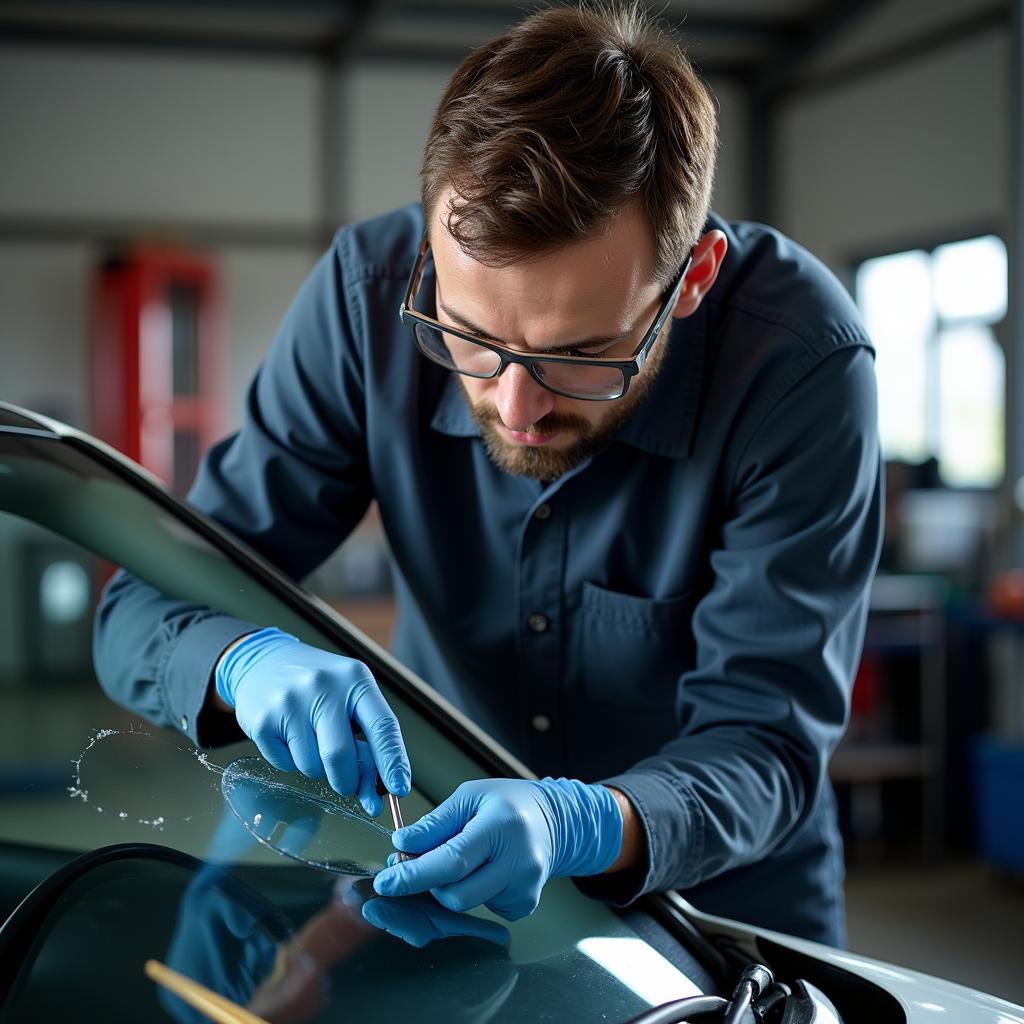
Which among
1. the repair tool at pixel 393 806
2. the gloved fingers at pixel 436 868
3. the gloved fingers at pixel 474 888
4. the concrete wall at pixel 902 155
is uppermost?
the concrete wall at pixel 902 155

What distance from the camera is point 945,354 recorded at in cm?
625

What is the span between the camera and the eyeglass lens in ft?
3.65

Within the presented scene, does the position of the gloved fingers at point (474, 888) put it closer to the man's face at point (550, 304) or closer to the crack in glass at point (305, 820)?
the crack in glass at point (305, 820)

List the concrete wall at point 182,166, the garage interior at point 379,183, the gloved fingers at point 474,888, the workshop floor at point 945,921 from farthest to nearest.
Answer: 1. the concrete wall at point 182,166
2. the garage interior at point 379,183
3. the workshop floor at point 945,921
4. the gloved fingers at point 474,888

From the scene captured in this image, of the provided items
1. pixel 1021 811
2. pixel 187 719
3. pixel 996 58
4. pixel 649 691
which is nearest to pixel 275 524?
pixel 187 719

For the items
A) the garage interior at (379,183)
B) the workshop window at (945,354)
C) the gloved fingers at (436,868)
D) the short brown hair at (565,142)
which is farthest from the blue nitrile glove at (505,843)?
the workshop window at (945,354)

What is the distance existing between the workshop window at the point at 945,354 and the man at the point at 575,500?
4.61m

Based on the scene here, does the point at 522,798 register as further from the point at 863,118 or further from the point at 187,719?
the point at 863,118

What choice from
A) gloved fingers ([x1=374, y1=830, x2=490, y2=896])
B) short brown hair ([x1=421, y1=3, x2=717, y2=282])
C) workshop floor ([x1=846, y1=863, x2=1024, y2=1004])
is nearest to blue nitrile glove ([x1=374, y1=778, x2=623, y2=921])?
gloved fingers ([x1=374, y1=830, x2=490, y2=896])

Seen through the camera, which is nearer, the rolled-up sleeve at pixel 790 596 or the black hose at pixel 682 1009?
the black hose at pixel 682 1009

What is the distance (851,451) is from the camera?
122cm

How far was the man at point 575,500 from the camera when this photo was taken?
1.01 meters

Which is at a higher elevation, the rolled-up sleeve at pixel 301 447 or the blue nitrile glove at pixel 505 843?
the rolled-up sleeve at pixel 301 447

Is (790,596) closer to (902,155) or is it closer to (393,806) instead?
(393,806)
